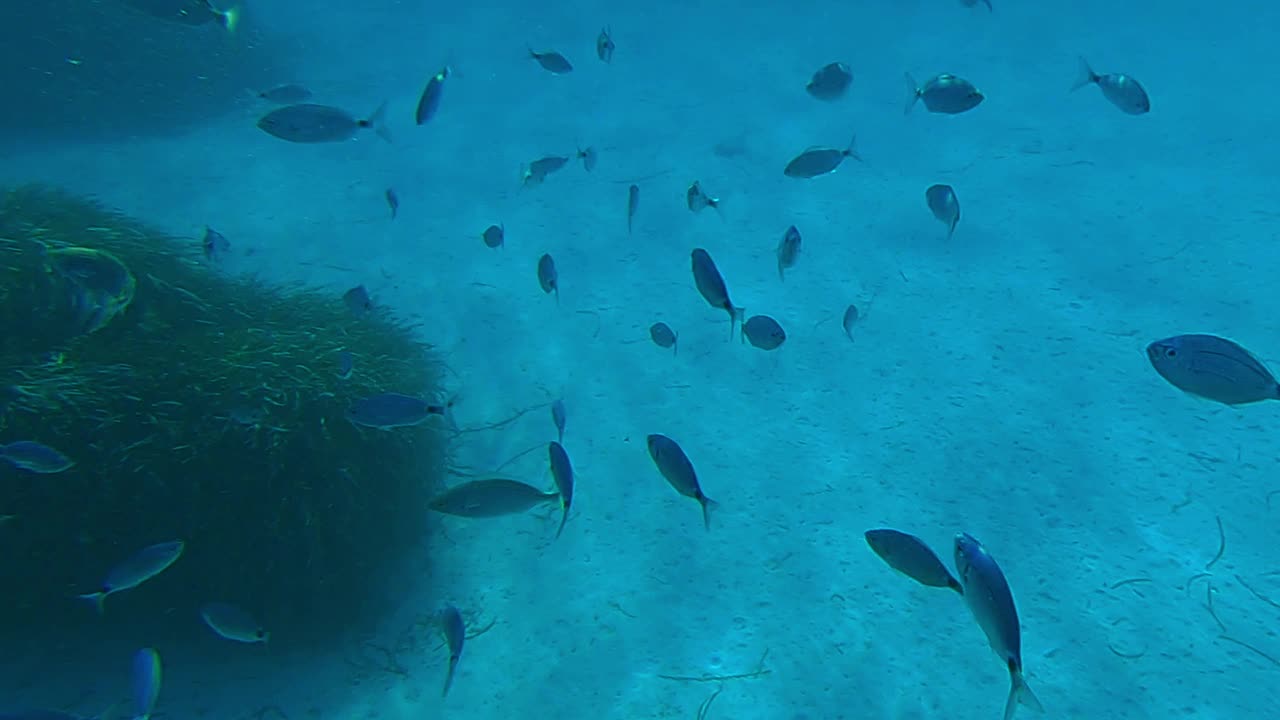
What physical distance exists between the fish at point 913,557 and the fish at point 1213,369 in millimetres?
1357

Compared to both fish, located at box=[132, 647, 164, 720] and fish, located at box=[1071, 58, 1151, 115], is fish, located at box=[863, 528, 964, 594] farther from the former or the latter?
fish, located at box=[1071, 58, 1151, 115]

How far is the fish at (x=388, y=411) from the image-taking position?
3918mm

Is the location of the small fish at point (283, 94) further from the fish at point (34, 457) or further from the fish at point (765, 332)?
the fish at point (765, 332)

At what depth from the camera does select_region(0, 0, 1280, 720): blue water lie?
4008mm

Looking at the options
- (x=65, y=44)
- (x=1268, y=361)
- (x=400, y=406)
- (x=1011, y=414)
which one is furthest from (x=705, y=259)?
(x=65, y=44)

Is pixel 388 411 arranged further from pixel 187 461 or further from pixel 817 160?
pixel 817 160

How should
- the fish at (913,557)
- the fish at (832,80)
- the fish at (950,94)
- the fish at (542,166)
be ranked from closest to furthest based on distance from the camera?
the fish at (913,557), the fish at (950,94), the fish at (832,80), the fish at (542,166)

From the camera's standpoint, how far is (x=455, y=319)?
320 inches

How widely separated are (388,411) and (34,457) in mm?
2034

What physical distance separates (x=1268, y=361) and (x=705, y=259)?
637 centimetres

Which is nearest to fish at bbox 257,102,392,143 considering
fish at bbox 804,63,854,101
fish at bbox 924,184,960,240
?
fish at bbox 804,63,854,101

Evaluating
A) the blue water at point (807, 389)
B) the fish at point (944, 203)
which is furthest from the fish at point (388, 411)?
the fish at point (944, 203)

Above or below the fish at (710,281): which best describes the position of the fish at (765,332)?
below

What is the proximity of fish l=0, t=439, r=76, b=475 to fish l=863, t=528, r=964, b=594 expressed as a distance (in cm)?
470
